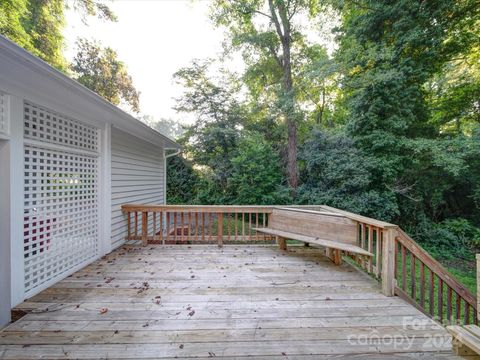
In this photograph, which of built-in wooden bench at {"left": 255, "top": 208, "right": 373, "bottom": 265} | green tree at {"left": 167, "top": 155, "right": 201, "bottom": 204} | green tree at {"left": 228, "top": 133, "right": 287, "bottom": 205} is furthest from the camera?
green tree at {"left": 167, "top": 155, "right": 201, "bottom": 204}

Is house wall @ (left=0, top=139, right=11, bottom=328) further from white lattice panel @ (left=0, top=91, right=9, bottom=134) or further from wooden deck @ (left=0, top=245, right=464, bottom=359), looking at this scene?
wooden deck @ (left=0, top=245, right=464, bottom=359)

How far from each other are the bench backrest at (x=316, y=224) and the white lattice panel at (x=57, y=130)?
144 inches

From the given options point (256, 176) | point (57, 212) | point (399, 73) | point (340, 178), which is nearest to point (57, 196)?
point (57, 212)

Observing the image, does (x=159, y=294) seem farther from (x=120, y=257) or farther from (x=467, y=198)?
(x=467, y=198)

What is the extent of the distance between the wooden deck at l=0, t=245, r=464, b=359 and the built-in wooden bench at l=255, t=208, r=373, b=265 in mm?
452

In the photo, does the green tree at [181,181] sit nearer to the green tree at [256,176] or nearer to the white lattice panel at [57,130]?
the green tree at [256,176]

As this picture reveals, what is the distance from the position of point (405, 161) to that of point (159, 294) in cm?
767

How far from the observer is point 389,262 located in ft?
9.50

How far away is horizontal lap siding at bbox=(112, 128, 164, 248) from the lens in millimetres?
4609

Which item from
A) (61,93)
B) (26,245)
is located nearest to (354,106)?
(61,93)

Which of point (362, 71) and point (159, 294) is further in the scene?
point (362, 71)

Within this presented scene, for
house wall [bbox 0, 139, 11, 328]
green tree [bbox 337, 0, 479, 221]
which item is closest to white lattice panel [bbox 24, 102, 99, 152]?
house wall [bbox 0, 139, 11, 328]

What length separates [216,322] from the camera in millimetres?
2250

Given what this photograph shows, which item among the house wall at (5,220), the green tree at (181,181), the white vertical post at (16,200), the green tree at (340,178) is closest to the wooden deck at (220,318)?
the white vertical post at (16,200)
